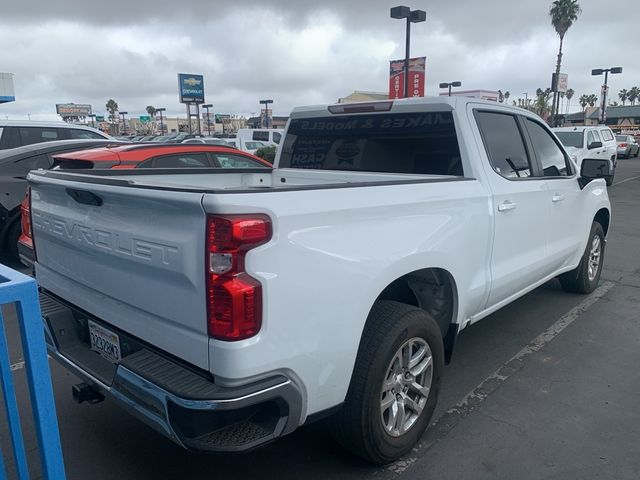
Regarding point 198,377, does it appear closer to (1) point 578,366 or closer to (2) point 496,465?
(2) point 496,465

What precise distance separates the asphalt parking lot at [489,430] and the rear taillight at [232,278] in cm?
125

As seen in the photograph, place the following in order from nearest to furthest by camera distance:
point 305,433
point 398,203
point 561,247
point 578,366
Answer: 1. point 398,203
2. point 305,433
3. point 578,366
4. point 561,247

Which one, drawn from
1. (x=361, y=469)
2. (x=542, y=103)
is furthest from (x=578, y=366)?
(x=542, y=103)

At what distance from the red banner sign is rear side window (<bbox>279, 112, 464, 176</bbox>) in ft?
53.8

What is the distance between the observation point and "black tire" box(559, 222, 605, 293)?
18.0ft

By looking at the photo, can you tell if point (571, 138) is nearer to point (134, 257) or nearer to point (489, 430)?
point (489, 430)

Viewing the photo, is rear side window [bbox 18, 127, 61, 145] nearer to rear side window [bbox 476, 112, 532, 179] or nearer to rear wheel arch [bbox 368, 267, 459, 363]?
rear side window [bbox 476, 112, 532, 179]

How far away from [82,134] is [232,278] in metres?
9.84

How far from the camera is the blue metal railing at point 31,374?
5.42 feet

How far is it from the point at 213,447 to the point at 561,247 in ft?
12.5

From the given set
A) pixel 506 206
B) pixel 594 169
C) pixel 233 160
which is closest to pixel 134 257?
pixel 506 206

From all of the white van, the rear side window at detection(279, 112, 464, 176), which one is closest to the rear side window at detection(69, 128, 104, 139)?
the rear side window at detection(279, 112, 464, 176)

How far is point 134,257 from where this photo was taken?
2.31m

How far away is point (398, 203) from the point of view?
107 inches
